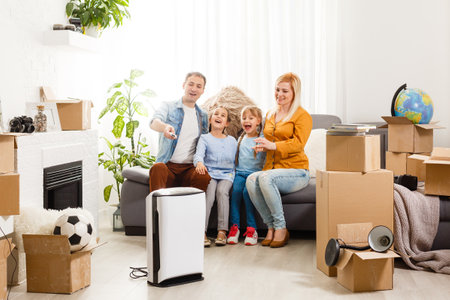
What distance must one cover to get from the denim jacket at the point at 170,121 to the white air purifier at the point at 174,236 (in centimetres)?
103

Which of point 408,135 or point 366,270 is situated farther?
point 408,135

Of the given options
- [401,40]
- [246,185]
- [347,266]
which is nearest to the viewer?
[347,266]

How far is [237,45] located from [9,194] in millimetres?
2844

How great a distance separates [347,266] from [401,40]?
8.80ft

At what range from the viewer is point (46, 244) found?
8.50 feet

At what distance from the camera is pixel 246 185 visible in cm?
364

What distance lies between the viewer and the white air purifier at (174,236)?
2.68 m

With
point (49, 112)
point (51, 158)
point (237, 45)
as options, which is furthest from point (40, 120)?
point (237, 45)

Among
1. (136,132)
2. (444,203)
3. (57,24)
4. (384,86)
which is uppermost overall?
(57,24)

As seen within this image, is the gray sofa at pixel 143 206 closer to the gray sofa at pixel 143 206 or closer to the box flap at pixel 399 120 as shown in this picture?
the gray sofa at pixel 143 206

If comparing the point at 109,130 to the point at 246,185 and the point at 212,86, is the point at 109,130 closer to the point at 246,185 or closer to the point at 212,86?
the point at 212,86

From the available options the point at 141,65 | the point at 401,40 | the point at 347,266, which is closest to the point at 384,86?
the point at 401,40

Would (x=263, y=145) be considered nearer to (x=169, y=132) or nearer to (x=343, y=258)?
(x=169, y=132)

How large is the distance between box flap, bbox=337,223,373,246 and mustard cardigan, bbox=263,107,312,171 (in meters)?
0.92
